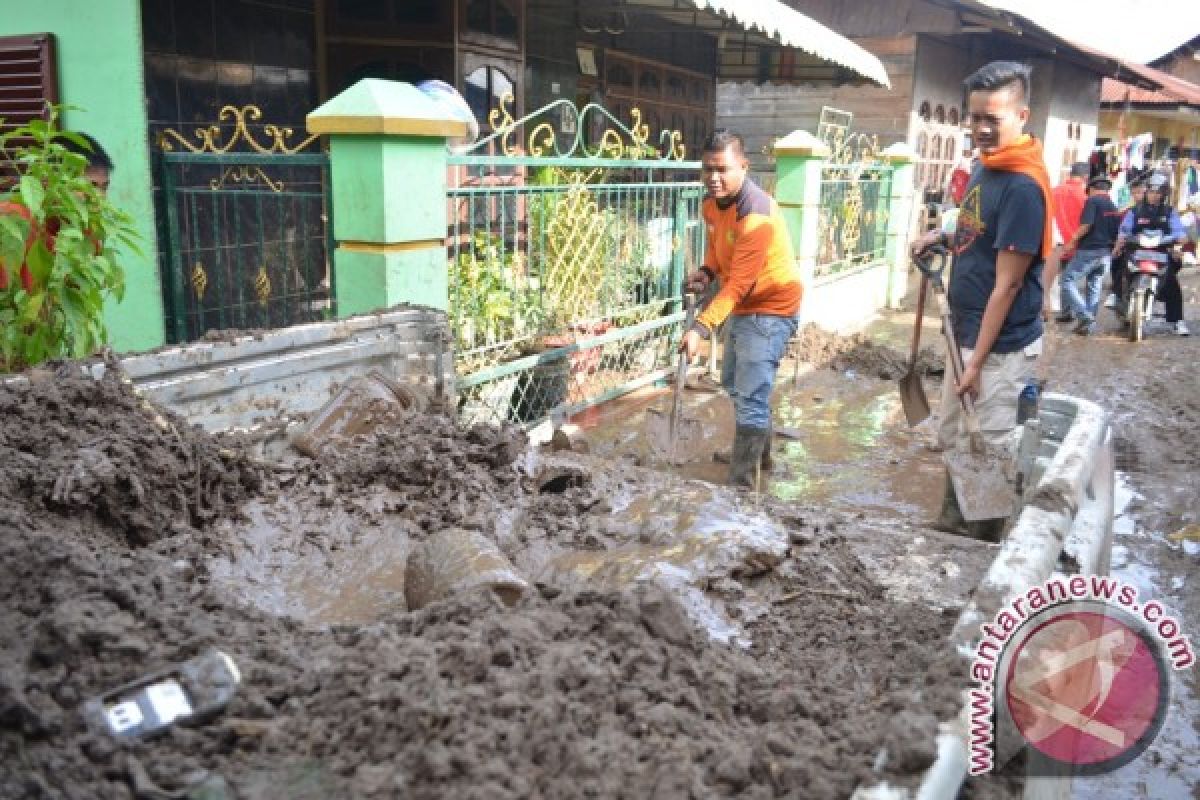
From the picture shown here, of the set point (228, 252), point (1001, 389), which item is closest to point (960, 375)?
point (1001, 389)

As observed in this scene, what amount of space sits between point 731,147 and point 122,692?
146 inches

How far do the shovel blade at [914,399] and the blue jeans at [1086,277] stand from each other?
20.8 ft

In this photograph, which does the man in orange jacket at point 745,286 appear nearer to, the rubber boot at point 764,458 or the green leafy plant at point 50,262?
the rubber boot at point 764,458

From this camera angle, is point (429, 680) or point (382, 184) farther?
point (382, 184)

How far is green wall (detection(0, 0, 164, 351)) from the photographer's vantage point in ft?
16.8

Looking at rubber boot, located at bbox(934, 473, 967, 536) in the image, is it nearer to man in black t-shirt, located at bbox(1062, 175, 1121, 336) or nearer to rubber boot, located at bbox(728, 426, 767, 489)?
rubber boot, located at bbox(728, 426, 767, 489)

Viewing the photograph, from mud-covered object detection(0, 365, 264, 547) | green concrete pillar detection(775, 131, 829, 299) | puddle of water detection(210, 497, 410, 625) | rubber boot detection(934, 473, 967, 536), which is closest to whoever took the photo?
mud-covered object detection(0, 365, 264, 547)

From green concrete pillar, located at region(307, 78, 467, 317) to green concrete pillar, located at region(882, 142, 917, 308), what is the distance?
808 centimetres

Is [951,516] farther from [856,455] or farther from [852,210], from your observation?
[852,210]

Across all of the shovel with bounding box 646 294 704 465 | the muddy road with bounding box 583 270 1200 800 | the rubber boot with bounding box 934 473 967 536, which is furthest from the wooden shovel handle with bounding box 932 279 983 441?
the shovel with bounding box 646 294 704 465

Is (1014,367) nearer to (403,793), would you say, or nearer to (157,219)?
(403,793)

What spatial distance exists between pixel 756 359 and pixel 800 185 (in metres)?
3.95

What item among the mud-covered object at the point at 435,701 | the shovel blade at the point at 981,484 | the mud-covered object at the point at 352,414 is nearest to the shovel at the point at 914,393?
the shovel blade at the point at 981,484

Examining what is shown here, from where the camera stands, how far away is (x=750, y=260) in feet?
14.9
